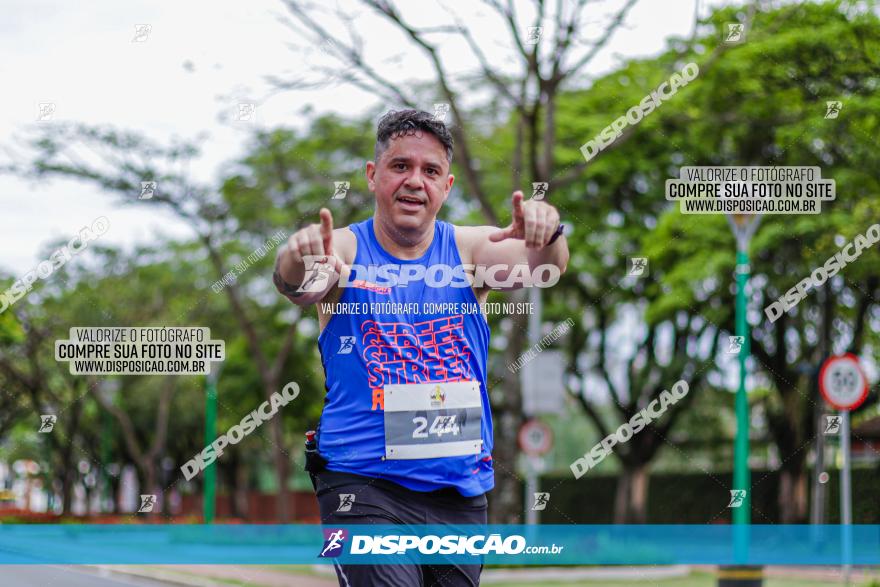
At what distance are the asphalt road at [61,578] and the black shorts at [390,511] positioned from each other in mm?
7433

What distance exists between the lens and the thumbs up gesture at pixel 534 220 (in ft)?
10.8

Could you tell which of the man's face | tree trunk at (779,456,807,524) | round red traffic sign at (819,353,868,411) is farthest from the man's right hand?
tree trunk at (779,456,807,524)

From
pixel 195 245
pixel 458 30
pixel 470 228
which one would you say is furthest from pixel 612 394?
pixel 470 228

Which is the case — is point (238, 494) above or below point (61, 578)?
below

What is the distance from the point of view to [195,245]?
26.4 meters

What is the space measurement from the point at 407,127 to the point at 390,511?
3.95 ft

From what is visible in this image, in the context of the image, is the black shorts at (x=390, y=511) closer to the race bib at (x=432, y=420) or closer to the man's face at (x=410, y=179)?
the race bib at (x=432, y=420)

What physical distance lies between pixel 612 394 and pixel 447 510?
23.5m

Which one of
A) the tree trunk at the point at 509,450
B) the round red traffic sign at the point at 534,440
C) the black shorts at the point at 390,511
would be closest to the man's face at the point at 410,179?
the black shorts at the point at 390,511

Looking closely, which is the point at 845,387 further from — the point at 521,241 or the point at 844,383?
the point at 521,241

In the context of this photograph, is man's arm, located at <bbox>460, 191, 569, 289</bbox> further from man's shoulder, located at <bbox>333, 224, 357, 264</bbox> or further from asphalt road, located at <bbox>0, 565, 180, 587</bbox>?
asphalt road, located at <bbox>0, 565, 180, 587</bbox>

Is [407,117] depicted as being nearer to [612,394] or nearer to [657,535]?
[657,535]

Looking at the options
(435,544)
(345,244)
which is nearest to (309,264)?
(345,244)

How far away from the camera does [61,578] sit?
38.7 ft
